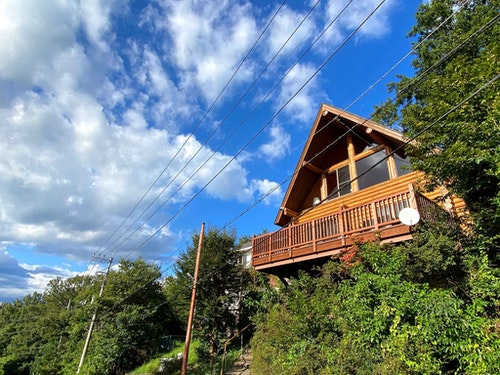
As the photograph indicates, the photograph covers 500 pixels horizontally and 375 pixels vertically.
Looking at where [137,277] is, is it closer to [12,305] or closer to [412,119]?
[412,119]

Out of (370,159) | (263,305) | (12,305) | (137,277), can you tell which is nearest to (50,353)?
(137,277)

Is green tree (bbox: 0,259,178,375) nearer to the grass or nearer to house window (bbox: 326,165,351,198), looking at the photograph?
the grass

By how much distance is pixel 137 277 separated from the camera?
22109 millimetres

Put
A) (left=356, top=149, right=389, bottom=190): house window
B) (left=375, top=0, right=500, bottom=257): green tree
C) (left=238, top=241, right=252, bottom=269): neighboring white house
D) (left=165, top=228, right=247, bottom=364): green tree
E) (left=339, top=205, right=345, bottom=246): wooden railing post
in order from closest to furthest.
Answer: (left=375, top=0, right=500, bottom=257): green tree
(left=339, top=205, right=345, bottom=246): wooden railing post
(left=356, top=149, right=389, bottom=190): house window
(left=165, top=228, right=247, bottom=364): green tree
(left=238, top=241, right=252, bottom=269): neighboring white house

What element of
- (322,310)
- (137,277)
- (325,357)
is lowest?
(325,357)

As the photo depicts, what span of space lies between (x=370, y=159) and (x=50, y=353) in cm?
3154

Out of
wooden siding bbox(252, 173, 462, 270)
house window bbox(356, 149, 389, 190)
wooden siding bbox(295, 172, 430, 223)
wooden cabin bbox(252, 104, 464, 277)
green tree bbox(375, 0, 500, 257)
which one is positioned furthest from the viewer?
house window bbox(356, 149, 389, 190)

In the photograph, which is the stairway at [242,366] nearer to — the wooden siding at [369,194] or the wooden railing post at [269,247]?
the wooden railing post at [269,247]

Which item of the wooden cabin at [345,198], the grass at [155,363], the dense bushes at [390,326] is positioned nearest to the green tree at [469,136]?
the wooden cabin at [345,198]

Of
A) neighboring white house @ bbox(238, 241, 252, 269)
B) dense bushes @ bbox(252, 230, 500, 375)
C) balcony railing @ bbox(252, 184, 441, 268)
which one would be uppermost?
neighboring white house @ bbox(238, 241, 252, 269)

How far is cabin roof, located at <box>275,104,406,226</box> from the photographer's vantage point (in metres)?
11.9

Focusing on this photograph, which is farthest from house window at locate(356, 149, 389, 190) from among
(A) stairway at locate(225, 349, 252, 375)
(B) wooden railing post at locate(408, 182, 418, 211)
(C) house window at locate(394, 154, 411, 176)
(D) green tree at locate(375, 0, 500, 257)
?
(A) stairway at locate(225, 349, 252, 375)

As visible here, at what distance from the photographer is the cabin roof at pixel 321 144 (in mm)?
11938

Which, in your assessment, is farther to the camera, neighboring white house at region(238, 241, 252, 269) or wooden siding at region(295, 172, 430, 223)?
neighboring white house at region(238, 241, 252, 269)
